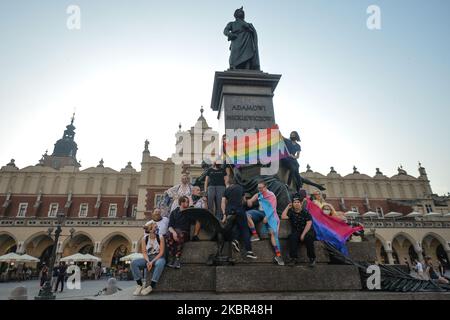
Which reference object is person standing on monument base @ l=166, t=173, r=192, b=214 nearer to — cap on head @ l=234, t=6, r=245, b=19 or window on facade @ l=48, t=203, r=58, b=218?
cap on head @ l=234, t=6, r=245, b=19

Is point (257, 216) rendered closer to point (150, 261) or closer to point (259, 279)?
point (259, 279)

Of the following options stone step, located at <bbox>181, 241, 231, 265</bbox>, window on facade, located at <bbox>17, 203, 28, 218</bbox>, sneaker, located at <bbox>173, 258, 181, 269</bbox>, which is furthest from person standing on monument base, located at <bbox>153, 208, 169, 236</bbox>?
window on facade, located at <bbox>17, 203, 28, 218</bbox>

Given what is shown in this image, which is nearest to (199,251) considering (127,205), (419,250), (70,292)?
(70,292)

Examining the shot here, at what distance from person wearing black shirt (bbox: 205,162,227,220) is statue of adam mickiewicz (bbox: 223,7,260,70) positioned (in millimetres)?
3436

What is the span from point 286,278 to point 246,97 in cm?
449

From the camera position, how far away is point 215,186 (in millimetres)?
5449

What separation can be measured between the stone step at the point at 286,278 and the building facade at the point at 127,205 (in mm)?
24510

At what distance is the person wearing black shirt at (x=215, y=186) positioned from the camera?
539 cm

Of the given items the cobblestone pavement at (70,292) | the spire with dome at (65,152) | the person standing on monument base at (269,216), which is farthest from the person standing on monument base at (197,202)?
the spire with dome at (65,152)

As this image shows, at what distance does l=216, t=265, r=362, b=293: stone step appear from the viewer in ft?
11.4

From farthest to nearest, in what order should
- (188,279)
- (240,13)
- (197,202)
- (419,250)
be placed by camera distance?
(419,250) → (240,13) → (197,202) → (188,279)

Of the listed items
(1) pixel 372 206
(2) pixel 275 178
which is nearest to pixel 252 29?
(2) pixel 275 178
